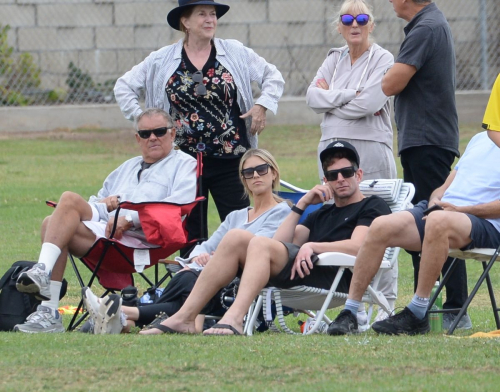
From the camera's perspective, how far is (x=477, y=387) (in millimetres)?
4102

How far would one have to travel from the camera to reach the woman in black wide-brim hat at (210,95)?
6.99 m

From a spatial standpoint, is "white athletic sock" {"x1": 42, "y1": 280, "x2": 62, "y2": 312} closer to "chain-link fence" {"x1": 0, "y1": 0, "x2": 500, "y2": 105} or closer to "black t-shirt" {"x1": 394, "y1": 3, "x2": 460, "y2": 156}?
"black t-shirt" {"x1": 394, "y1": 3, "x2": 460, "y2": 156}

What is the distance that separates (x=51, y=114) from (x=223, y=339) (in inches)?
464

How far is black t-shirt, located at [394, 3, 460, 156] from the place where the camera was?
6289mm

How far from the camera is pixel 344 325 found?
5512mm

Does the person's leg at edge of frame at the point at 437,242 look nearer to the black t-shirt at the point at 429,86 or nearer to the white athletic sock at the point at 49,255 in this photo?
the black t-shirt at the point at 429,86

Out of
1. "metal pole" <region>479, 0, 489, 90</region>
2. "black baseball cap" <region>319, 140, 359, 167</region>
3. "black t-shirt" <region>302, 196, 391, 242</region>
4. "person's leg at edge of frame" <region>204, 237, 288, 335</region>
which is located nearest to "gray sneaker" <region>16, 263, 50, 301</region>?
"person's leg at edge of frame" <region>204, 237, 288, 335</region>

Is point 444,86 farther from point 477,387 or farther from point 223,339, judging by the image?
point 477,387

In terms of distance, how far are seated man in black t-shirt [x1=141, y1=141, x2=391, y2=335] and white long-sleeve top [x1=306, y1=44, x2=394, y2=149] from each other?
760mm

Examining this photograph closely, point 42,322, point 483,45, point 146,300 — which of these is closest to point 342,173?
point 146,300

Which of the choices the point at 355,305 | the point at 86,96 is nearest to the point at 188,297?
the point at 355,305

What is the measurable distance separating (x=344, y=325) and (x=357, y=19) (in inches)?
81.6

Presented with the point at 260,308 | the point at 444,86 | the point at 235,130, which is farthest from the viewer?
the point at 235,130

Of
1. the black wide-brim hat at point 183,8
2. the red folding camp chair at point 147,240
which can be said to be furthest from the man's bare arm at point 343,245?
the black wide-brim hat at point 183,8
